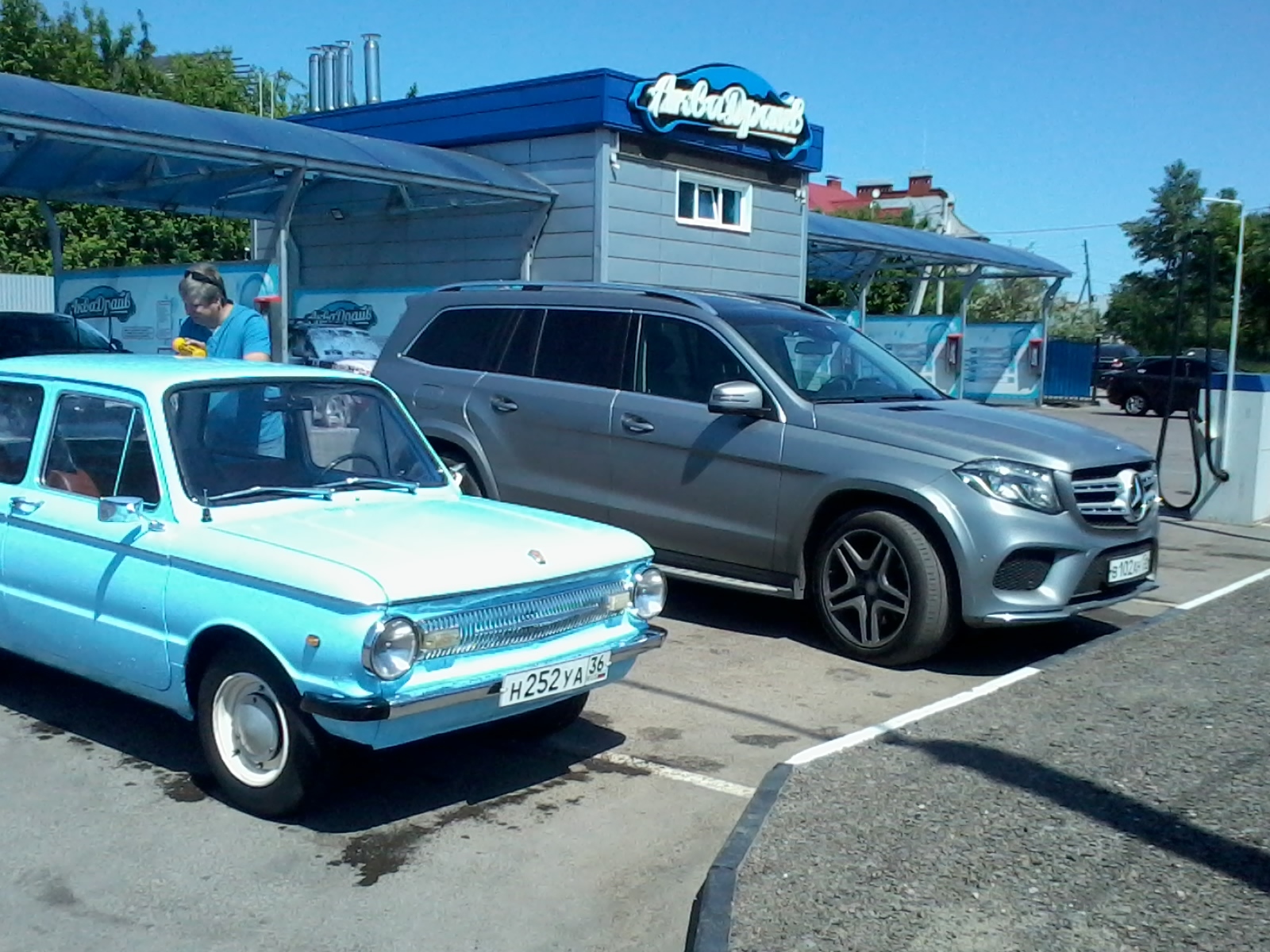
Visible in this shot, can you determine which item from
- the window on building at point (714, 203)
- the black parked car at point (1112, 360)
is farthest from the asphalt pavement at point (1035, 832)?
the black parked car at point (1112, 360)

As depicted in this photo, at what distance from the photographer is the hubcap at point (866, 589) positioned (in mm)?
7004

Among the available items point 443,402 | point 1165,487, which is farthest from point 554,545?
point 1165,487

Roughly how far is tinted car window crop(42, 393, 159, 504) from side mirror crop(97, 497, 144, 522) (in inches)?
5.5

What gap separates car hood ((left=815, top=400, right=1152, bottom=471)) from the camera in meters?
6.93

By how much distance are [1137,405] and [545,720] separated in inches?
1275

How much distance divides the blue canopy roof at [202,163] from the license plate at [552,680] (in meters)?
9.00

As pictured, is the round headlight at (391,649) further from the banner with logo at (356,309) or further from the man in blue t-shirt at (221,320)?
the banner with logo at (356,309)

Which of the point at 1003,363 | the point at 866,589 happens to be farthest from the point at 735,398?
the point at 1003,363

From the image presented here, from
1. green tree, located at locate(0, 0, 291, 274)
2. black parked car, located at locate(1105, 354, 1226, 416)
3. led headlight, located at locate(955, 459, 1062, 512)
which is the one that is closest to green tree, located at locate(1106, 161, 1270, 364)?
black parked car, located at locate(1105, 354, 1226, 416)

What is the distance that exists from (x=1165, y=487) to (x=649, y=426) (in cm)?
967

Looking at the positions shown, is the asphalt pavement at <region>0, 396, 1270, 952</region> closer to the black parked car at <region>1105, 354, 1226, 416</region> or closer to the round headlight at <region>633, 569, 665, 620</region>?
the round headlight at <region>633, 569, 665, 620</region>

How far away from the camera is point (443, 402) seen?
8.81 metres

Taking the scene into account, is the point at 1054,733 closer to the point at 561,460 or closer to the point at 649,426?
the point at 649,426

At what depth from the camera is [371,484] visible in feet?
18.9
